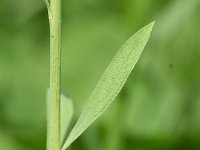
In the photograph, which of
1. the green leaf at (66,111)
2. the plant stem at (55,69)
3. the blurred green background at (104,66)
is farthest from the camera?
the blurred green background at (104,66)

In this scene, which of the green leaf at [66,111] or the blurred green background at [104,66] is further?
the blurred green background at [104,66]

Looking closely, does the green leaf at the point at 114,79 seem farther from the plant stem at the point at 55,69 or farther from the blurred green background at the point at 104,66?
the blurred green background at the point at 104,66

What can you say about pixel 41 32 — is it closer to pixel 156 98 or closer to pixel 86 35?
pixel 86 35

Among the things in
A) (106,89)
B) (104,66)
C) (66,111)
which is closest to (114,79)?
(106,89)

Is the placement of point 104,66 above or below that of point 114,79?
above

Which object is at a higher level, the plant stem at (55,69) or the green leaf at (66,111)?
the green leaf at (66,111)

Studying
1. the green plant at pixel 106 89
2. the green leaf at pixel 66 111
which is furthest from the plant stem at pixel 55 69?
the green leaf at pixel 66 111

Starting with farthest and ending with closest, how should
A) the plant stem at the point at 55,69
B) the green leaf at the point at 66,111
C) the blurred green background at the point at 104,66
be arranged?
the blurred green background at the point at 104,66
the green leaf at the point at 66,111
the plant stem at the point at 55,69

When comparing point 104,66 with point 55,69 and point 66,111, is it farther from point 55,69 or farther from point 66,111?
point 55,69
